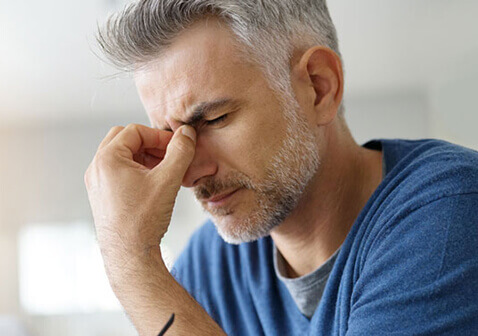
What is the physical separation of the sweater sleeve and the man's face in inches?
11.0

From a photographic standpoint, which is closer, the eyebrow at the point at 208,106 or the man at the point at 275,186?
the man at the point at 275,186

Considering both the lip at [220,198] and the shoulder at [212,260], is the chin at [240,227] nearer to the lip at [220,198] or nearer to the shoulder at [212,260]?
the lip at [220,198]

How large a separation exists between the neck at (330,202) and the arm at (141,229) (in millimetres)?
302

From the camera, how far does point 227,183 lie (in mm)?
1021

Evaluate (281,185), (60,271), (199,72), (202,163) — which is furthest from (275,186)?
(60,271)

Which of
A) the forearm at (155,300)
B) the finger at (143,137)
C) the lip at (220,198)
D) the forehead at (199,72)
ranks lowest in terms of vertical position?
the forearm at (155,300)

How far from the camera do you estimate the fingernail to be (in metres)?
0.99

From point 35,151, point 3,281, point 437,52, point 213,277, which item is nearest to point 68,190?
point 35,151

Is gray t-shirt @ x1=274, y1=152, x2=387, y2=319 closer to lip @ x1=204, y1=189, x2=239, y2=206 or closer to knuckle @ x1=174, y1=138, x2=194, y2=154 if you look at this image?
lip @ x1=204, y1=189, x2=239, y2=206

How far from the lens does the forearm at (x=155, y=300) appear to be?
0.83 meters

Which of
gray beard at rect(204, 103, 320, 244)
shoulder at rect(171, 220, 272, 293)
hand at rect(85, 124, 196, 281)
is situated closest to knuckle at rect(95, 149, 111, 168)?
hand at rect(85, 124, 196, 281)

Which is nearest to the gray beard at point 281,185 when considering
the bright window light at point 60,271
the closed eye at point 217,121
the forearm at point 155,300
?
the closed eye at point 217,121

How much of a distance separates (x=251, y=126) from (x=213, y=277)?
459mm

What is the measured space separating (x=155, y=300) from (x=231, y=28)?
0.50m
